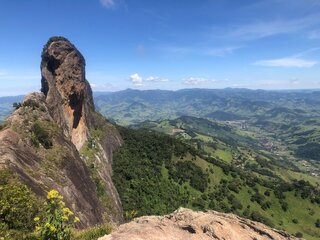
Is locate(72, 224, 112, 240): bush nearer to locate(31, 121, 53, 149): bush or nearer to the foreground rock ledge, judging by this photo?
the foreground rock ledge

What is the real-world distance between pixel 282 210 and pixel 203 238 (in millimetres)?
165527

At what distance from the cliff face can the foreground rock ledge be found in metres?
20.2

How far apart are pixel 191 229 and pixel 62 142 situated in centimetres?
5478

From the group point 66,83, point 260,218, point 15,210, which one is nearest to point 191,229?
point 15,210

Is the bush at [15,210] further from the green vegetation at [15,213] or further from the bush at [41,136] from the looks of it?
the bush at [41,136]

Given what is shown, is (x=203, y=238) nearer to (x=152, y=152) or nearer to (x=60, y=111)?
(x=60, y=111)

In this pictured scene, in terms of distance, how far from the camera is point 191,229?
24.5m

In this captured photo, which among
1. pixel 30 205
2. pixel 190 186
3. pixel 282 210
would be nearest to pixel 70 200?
pixel 30 205

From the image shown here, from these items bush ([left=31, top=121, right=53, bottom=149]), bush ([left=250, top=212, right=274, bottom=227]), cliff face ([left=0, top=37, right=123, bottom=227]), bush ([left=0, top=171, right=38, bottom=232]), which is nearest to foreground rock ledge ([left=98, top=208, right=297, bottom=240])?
bush ([left=0, top=171, right=38, bottom=232])

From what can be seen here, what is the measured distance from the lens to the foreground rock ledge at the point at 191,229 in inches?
869

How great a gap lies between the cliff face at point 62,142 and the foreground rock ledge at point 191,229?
20232 millimetres

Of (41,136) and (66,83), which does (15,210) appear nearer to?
(41,136)

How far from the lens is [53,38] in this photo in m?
118

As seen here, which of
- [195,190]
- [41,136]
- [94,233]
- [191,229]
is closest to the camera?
[94,233]
